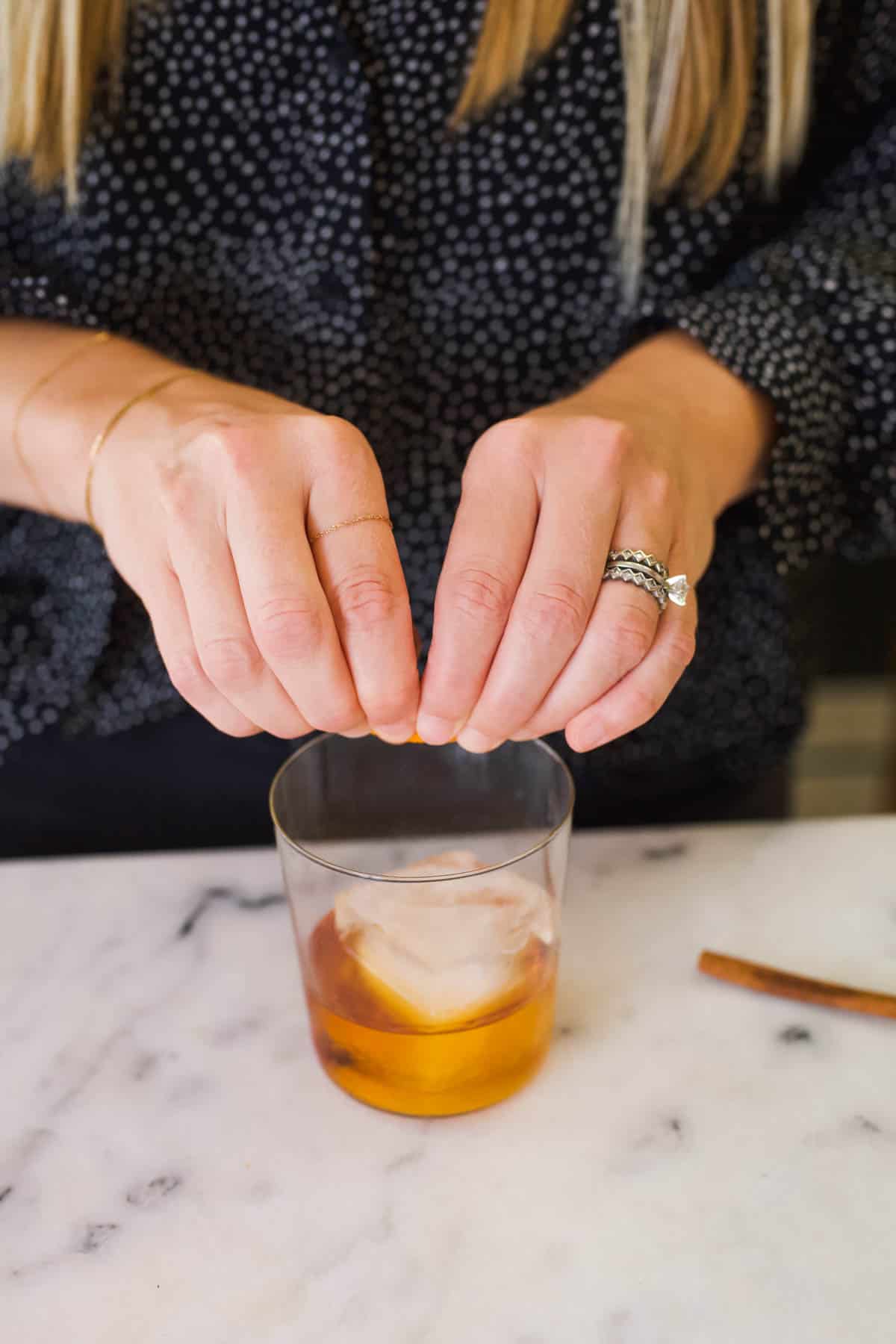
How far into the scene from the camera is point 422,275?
28.2 inches

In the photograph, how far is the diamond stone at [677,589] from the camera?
0.48 metres

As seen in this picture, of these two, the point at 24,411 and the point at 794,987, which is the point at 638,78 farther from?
the point at 794,987

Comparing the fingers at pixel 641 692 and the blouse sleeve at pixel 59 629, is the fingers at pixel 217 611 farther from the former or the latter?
the blouse sleeve at pixel 59 629

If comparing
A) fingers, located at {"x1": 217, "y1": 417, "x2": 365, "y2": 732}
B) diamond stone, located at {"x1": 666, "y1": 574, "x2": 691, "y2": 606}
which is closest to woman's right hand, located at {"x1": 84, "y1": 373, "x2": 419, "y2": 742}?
fingers, located at {"x1": 217, "y1": 417, "x2": 365, "y2": 732}

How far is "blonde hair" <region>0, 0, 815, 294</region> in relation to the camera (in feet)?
2.08

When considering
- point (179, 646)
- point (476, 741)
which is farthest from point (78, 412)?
point (476, 741)

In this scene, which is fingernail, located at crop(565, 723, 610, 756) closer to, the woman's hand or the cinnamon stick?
the woman's hand

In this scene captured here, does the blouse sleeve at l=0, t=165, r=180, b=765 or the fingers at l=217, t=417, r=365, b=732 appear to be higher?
the fingers at l=217, t=417, r=365, b=732

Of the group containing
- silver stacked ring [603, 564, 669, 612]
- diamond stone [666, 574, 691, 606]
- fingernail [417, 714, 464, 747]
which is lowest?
fingernail [417, 714, 464, 747]

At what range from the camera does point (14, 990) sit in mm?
584

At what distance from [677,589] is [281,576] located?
168 mm

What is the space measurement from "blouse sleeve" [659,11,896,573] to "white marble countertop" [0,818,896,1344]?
0.21 m

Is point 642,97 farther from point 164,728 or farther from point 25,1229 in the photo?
point 25,1229

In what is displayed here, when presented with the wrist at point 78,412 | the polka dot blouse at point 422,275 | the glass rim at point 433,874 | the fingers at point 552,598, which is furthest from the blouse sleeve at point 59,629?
the fingers at point 552,598
